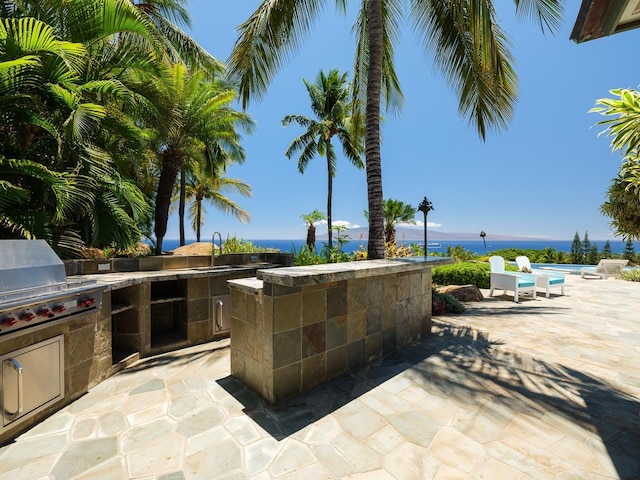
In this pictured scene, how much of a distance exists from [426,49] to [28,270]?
27.2ft

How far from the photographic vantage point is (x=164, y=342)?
13.7 ft

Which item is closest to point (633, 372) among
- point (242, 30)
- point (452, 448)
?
point (452, 448)

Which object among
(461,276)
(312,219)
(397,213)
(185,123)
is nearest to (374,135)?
(461,276)

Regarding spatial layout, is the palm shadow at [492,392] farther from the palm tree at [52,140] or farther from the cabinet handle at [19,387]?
the palm tree at [52,140]

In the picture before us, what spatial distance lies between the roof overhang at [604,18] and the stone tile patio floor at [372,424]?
10.9ft

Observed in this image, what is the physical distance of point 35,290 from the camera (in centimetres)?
241

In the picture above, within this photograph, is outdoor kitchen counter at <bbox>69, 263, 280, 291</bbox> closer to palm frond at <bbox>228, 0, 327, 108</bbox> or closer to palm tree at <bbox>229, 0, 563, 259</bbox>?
palm tree at <bbox>229, 0, 563, 259</bbox>

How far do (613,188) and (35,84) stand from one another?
21.1m

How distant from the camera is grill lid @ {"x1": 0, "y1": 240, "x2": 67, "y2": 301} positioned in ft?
7.59

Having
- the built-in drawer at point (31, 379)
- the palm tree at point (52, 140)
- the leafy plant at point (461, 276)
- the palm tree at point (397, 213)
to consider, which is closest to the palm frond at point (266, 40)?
the palm tree at point (52, 140)

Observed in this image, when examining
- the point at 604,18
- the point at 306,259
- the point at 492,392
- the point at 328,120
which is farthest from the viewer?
the point at 328,120

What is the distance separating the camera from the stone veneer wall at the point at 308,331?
2654 millimetres

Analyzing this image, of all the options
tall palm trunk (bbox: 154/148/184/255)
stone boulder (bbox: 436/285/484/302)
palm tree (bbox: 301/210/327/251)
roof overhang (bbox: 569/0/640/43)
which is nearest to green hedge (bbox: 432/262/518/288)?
stone boulder (bbox: 436/285/484/302)

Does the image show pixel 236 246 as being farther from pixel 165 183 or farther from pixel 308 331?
pixel 308 331
